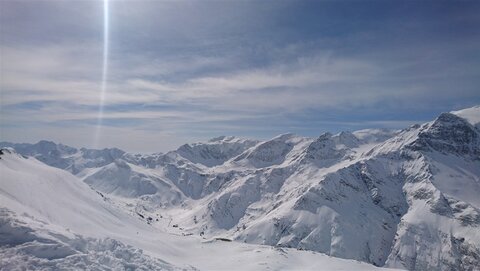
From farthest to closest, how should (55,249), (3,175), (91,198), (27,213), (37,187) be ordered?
(91,198) < (37,187) < (3,175) < (27,213) < (55,249)

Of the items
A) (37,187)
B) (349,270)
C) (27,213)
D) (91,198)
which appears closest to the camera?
(27,213)

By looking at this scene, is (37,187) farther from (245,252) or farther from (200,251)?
(245,252)

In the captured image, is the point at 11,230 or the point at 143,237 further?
the point at 143,237

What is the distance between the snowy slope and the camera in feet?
108

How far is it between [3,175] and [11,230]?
51.4 ft

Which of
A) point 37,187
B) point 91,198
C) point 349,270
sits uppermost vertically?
point 37,187

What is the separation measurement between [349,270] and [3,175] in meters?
44.8

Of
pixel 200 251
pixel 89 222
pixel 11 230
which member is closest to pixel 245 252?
pixel 200 251

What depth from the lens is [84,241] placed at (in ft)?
119

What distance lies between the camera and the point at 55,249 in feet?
108

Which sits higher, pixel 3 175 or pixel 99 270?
pixel 3 175

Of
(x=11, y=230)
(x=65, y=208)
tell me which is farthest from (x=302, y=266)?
(x=11, y=230)

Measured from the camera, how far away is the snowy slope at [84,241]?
32.8m

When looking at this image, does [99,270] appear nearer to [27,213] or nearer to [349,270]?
[27,213]
